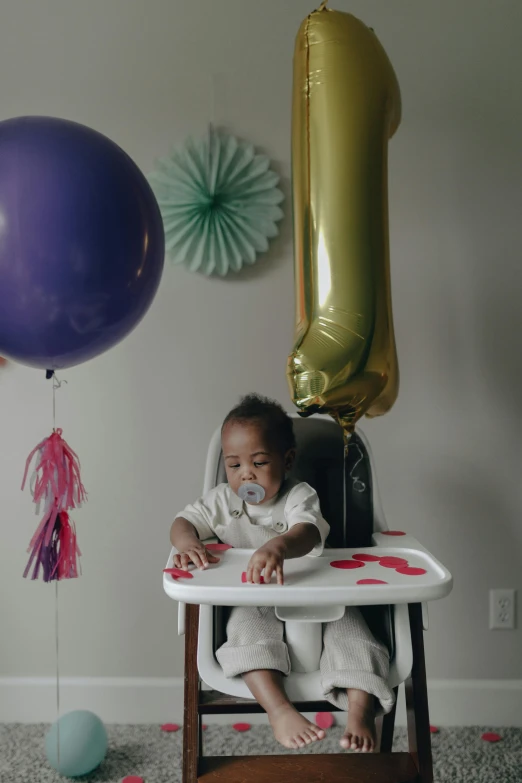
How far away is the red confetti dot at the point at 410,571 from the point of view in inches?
46.4

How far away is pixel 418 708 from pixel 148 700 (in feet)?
2.96

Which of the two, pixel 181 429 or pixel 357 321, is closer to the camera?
pixel 357 321

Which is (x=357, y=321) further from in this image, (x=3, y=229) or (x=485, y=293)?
(x=485, y=293)

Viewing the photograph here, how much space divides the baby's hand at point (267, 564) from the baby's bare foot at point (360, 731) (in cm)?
25

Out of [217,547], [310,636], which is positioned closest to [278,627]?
[310,636]

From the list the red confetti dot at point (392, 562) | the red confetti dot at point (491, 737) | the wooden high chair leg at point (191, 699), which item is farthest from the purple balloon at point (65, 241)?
the red confetti dot at point (491, 737)

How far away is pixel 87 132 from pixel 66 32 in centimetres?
80

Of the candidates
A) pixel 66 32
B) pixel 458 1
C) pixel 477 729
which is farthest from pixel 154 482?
pixel 458 1

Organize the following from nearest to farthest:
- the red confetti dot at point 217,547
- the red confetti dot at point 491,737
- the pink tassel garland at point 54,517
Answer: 1. the red confetti dot at point 217,547
2. the pink tassel garland at point 54,517
3. the red confetti dot at point 491,737

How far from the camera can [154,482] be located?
1913mm

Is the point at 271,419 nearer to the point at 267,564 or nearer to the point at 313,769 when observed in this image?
the point at 267,564

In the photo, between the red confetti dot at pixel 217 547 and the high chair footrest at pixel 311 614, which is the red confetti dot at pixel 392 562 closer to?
the high chair footrest at pixel 311 614

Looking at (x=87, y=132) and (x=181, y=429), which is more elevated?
(x=87, y=132)

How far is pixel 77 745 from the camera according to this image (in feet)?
5.24
